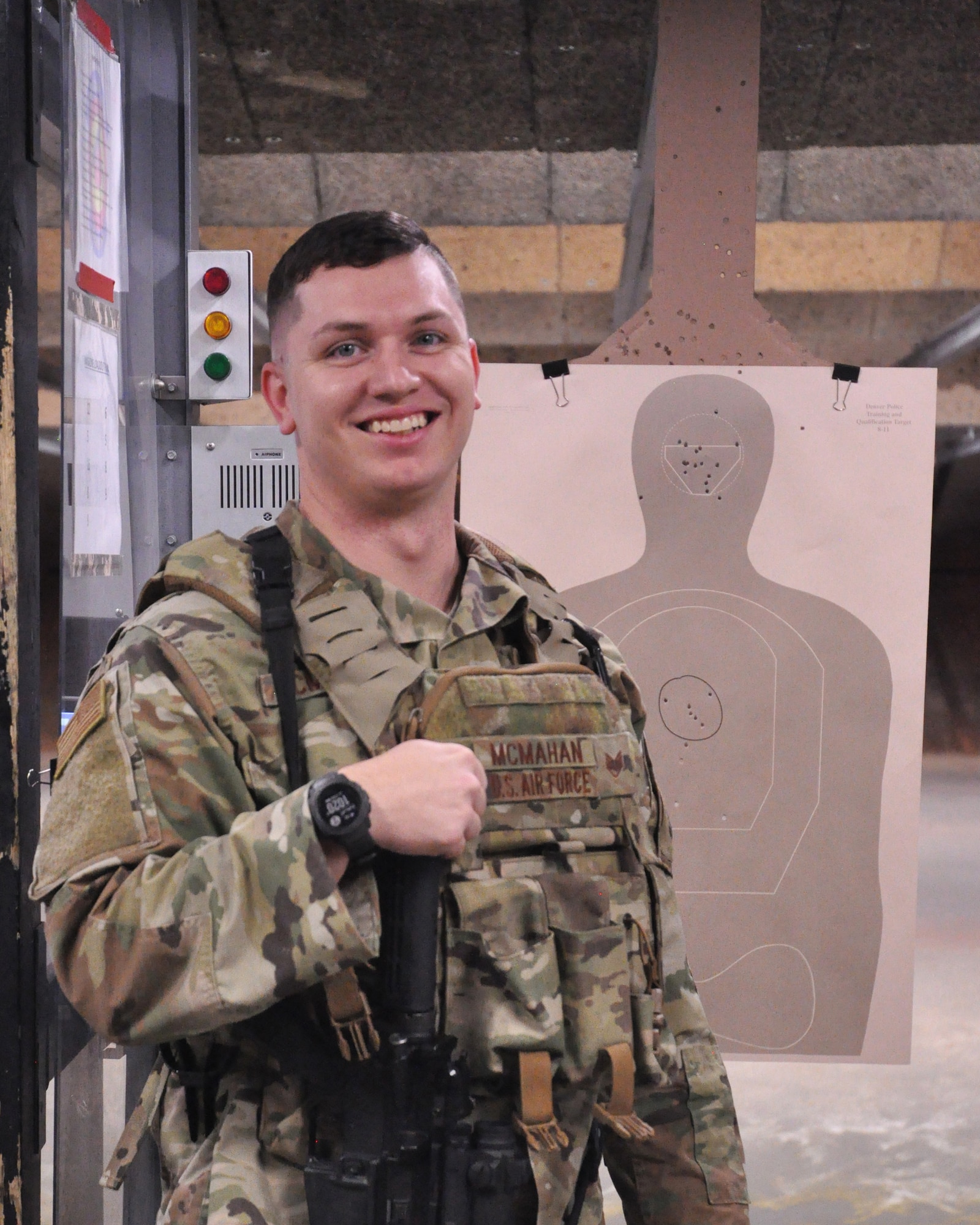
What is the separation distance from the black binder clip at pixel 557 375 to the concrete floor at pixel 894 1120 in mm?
1452

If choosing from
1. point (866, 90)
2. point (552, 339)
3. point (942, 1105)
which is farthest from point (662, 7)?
point (942, 1105)

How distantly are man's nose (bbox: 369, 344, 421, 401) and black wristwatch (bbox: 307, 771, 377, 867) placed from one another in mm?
363

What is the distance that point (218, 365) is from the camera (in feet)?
5.47

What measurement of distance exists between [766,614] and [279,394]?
1130 millimetres

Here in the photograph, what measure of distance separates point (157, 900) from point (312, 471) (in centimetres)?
42

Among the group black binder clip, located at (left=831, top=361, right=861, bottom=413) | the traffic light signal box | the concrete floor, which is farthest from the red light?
the concrete floor

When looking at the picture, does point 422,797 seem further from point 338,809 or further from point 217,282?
point 217,282

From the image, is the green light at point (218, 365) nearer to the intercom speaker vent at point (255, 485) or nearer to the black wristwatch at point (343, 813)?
the intercom speaker vent at point (255, 485)

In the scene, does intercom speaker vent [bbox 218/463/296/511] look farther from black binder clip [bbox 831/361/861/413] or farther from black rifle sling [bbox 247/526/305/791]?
black binder clip [bbox 831/361/861/413]

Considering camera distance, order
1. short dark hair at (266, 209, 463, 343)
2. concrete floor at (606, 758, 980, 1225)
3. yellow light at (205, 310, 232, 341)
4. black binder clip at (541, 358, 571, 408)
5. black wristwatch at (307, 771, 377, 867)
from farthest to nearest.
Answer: concrete floor at (606, 758, 980, 1225) < black binder clip at (541, 358, 571, 408) < yellow light at (205, 310, 232, 341) < short dark hair at (266, 209, 463, 343) < black wristwatch at (307, 771, 377, 867)

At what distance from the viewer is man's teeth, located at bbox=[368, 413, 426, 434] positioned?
1031mm

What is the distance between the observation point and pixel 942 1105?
240 cm

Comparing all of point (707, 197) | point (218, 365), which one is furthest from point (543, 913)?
point (707, 197)

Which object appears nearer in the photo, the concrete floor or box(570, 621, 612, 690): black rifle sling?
box(570, 621, 612, 690): black rifle sling
